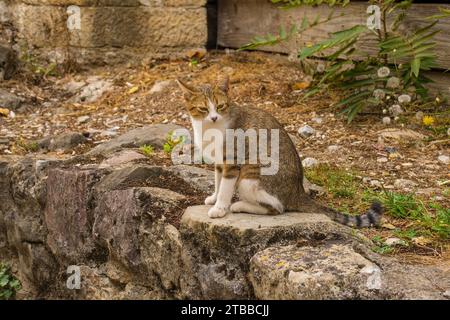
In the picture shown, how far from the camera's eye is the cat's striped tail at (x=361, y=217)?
3682mm

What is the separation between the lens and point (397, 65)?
5.70 metres

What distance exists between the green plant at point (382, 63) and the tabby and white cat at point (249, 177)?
1.71 meters

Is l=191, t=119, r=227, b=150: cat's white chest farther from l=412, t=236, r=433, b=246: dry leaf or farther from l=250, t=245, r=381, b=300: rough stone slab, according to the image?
l=412, t=236, r=433, b=246: dry leaf

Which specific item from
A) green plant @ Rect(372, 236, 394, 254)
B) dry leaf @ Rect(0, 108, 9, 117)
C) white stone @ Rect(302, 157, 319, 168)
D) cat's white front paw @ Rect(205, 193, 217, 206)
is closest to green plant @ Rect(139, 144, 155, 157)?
white stone @ Rect(302, 157, 319, 168)

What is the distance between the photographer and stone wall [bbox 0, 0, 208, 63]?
6.84 metres

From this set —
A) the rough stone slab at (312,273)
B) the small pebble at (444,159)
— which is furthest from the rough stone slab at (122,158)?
the small pebble at (444,159)

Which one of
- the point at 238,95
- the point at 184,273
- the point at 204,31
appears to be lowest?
the point at 184,273

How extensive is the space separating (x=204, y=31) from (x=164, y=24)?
0.42 meters

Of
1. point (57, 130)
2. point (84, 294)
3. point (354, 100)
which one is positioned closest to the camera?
point (84, 294)

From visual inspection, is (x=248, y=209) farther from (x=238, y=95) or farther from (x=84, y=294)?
(x=238, y=95)

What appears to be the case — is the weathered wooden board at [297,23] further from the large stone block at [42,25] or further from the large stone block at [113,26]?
the large stone block at [42,25]

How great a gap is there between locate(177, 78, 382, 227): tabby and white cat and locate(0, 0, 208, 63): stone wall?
3.44 meters

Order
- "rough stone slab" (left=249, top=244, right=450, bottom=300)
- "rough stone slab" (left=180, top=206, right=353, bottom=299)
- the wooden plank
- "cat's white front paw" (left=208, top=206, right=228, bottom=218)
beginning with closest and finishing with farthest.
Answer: "rough stone slab" (left=249, top=244, right=450, bottom=300), "rough stone slab" (left=180, top=206, right=353, bottom=299), "cat's white front paw" (left=208, top=206, right=228, bottom=218), the wooden plank

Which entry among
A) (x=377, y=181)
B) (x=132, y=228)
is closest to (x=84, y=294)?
(x=132, y=228)
